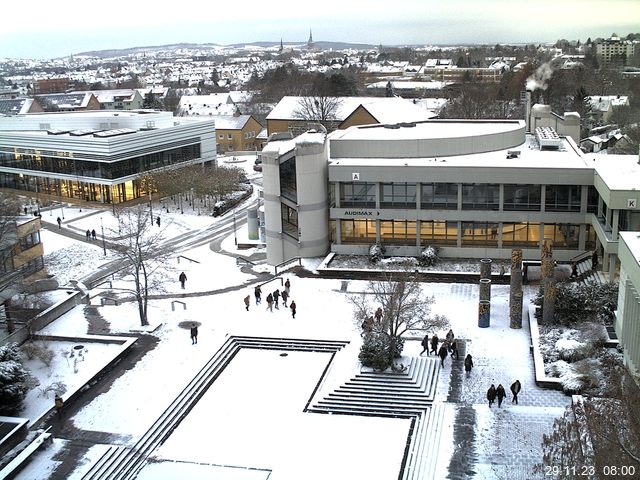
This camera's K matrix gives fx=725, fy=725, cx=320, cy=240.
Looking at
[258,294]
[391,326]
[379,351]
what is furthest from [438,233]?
[379,351]

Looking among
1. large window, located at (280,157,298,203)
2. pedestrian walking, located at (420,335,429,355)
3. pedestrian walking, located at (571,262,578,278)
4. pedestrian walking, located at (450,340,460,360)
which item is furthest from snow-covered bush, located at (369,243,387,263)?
pedestrian walking, located at (450,340,460,360)

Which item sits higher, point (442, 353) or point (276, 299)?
point (276, 299)

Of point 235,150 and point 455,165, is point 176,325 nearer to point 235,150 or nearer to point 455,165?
point 455,165

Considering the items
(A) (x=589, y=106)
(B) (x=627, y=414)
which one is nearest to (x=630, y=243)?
(B) (x=627, y=414)

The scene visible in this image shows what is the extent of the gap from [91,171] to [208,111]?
56227 mm

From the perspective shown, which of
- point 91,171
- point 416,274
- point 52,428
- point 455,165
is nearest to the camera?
point 52,428

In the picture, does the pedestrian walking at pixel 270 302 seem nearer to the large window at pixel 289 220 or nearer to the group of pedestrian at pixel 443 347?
the group of pedestrian at pixel 443 347

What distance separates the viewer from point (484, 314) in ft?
116

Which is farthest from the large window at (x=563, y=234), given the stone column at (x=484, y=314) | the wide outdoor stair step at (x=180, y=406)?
Result: the wide outdoor stair step at (x=180, y=406)

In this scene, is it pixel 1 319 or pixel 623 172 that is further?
pixel 623 172

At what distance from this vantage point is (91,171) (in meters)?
72.1

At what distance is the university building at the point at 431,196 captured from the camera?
147ft

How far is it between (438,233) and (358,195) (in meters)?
5.78

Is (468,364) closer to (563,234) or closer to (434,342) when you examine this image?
(434,342)
